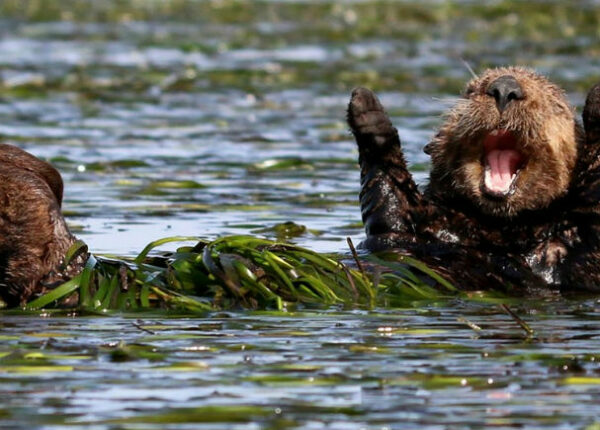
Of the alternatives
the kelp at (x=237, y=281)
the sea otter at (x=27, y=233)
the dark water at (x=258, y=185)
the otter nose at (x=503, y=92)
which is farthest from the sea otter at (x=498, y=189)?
the sea otter at (x=27, y=233)

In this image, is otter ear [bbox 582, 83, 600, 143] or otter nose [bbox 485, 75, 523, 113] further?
otter ear [bbox 582, 83, 600, 143]

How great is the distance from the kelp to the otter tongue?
0.47 meters

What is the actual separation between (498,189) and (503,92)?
0.40 metres

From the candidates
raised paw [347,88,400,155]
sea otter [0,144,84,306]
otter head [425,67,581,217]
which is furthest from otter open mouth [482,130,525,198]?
sea otter [0,144,84,306]

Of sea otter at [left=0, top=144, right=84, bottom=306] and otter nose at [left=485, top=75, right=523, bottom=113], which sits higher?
otter nose at [left=485, top=75, right=523, bottom=113]

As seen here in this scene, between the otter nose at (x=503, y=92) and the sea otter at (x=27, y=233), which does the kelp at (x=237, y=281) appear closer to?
the sea otter at (x=27, y=233)

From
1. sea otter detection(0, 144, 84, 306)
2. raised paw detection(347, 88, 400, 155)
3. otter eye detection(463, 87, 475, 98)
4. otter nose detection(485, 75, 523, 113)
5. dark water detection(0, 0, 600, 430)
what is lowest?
dark water detection(0, 0, 600, 430)

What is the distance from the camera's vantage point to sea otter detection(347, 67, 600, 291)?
21.1 feet

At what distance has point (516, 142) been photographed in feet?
21.2

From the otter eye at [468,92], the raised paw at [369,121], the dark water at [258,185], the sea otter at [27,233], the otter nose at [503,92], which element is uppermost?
the otter nose at [503,92]

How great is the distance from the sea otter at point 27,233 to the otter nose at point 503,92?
1855mm

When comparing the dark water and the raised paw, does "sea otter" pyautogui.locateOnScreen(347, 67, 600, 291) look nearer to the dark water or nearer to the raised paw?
the raised paw

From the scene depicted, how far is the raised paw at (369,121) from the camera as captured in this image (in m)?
6.61

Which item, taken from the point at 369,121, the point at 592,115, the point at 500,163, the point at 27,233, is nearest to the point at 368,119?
the point at 369,121
